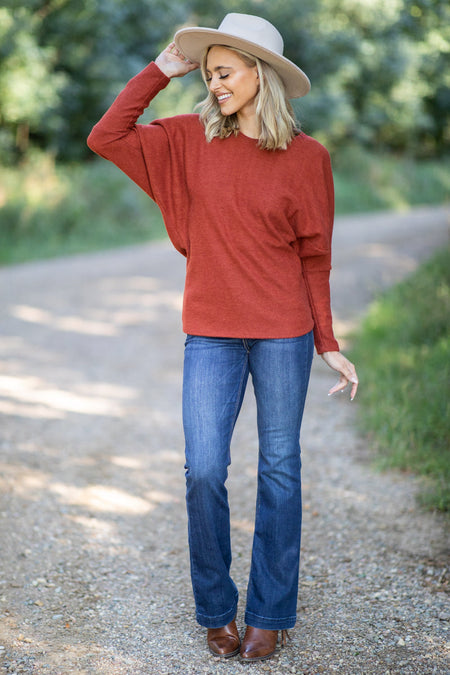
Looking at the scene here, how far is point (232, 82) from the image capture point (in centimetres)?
245

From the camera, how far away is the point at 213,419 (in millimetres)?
2416

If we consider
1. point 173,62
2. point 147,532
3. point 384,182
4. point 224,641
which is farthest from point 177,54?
point 384,182

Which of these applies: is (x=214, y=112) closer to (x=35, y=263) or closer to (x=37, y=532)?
(x=37, y=532)

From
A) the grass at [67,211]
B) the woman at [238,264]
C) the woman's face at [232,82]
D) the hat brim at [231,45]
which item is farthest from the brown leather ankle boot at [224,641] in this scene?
the grass at [67,211]

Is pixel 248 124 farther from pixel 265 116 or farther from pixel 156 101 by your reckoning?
pixel 156 101

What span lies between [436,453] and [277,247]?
2050mm

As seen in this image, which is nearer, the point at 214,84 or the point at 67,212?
the point at 214,84

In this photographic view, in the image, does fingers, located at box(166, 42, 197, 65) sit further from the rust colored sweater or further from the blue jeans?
the blue jeans

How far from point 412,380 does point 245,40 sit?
9.90 ft

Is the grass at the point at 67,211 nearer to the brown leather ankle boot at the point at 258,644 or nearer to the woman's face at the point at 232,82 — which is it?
the woman's face at the point at 232,82

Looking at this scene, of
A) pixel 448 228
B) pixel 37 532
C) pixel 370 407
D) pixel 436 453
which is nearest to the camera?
pixel 37 532

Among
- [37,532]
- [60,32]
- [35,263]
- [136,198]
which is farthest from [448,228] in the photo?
[37,532]

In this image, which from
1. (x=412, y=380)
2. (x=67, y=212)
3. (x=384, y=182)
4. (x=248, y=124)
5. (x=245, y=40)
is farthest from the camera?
(x=384, y=182)

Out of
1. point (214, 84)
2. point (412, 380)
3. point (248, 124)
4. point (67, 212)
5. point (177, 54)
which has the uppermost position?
point (177, 54)
